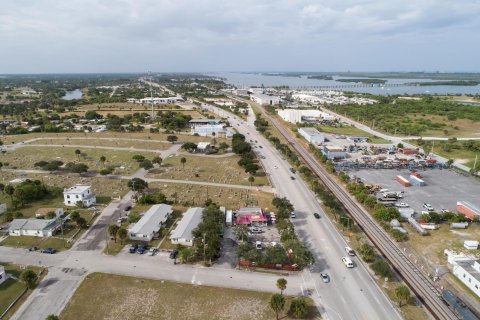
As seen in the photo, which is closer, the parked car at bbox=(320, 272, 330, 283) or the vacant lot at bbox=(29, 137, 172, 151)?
the parked car at bbox=(320, 272, 330, 283)

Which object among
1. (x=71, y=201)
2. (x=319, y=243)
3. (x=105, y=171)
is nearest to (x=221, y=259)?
(x=319, y=243)

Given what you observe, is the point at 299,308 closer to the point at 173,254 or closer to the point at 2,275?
the point at 173,254

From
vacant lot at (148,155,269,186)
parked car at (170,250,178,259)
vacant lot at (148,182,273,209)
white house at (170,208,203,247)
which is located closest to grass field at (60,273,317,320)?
parked car at (170,250,178,259)

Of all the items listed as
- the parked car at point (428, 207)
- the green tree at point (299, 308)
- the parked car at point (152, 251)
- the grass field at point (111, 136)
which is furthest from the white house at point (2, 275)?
the grass field at point (111, 136)

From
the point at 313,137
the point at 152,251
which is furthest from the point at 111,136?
the point at 152,251

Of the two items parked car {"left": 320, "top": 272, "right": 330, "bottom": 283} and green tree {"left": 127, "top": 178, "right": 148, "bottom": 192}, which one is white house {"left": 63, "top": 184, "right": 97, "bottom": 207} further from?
parked car {"left": 320, "top": 272, "right": 330, "bottom": 283}

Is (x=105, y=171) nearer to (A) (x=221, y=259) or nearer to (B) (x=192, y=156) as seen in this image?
(B) (x=192, y=156)

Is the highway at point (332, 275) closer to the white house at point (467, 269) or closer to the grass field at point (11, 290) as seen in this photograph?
the white house at point (467, 269)
